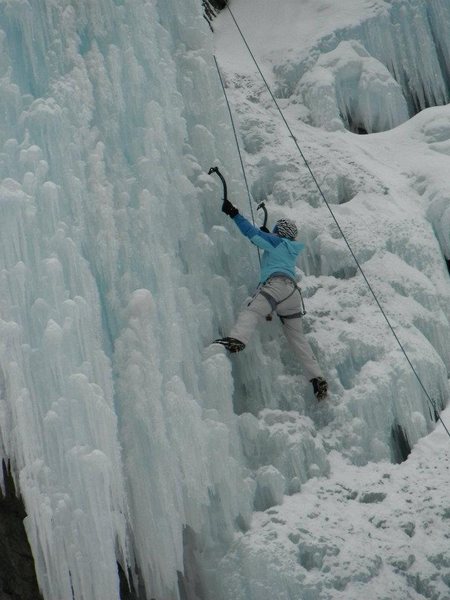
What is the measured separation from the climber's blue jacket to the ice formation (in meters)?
0.28

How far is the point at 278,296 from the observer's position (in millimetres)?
7055

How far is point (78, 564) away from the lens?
5.68 m

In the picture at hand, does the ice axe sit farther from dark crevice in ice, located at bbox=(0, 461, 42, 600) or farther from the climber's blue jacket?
dark crevice in ice, located at bbox=(0, 461, 42, 600)

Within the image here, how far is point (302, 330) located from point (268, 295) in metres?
0.58

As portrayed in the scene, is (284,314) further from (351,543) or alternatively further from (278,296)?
(351,543)

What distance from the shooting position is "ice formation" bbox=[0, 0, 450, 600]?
19.2 feet

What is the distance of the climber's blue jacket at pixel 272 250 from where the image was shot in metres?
7.08

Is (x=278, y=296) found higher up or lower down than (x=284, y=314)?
higher up

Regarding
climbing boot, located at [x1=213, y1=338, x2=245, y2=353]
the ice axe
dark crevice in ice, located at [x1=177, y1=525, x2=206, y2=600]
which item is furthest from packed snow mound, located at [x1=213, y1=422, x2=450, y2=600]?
the ice axe

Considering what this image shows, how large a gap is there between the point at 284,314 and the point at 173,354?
113 cm

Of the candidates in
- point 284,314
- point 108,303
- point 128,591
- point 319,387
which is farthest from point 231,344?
point 128,591

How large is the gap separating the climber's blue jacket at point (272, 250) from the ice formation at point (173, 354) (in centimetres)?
28

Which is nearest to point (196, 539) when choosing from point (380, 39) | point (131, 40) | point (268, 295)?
point (268, 295)

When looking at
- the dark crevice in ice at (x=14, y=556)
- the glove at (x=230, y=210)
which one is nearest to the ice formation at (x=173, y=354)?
the glove at (x=230, y=210)
